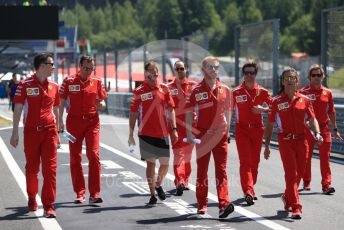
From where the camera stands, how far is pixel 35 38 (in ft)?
129

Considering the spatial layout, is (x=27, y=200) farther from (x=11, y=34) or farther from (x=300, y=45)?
(x=300, y=45)

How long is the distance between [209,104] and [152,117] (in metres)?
1.19

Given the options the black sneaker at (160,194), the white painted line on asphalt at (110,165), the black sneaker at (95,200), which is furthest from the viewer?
the white painted line on asphalt at (110,165)

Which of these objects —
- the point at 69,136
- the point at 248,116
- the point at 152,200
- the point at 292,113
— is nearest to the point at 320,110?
the point at 248,116

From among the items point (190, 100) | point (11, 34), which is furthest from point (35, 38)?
point (190, 100)

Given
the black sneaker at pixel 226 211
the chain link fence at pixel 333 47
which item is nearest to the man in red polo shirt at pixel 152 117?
the black sneaker at pixel 226 211

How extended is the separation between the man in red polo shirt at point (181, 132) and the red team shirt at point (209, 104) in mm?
2044

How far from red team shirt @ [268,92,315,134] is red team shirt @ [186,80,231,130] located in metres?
0.70

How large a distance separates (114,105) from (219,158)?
29476 millimetres

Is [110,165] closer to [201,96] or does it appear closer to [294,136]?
[201,96]

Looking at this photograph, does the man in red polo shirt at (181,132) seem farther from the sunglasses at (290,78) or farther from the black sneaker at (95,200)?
the sunglasses at (290,78)

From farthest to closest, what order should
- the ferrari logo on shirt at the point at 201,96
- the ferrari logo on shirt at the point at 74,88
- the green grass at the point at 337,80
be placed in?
1. the green grass at the point at 337,80
2. the ferrari logo on shirt at the point at 74,88
3. the ferrari logo on shirt at the point at 201,96

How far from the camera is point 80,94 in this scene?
10.8 metres

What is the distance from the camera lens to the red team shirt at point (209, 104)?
9781 millimetres
